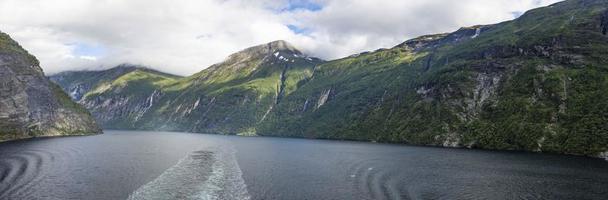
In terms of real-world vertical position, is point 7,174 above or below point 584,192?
above

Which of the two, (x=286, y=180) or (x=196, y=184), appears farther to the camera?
(x=286, y=180)

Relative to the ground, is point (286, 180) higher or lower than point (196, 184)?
lower

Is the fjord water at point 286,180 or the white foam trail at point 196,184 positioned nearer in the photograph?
the white foam trail at point 196,184

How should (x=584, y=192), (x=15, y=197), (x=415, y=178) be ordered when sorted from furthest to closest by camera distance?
(x=415, y=178) → (x=584, y=192) → (x=15, y=197)

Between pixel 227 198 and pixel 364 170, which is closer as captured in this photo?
pixel 227 198

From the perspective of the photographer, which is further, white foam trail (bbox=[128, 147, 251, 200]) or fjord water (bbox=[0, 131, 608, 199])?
fjord water (bbox=[0, 131, 608, 199])

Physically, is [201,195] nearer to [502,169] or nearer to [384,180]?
[384,180]

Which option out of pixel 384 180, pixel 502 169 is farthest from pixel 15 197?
pixel 502 169

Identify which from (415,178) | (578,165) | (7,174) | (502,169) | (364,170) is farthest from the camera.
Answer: (578,165)
